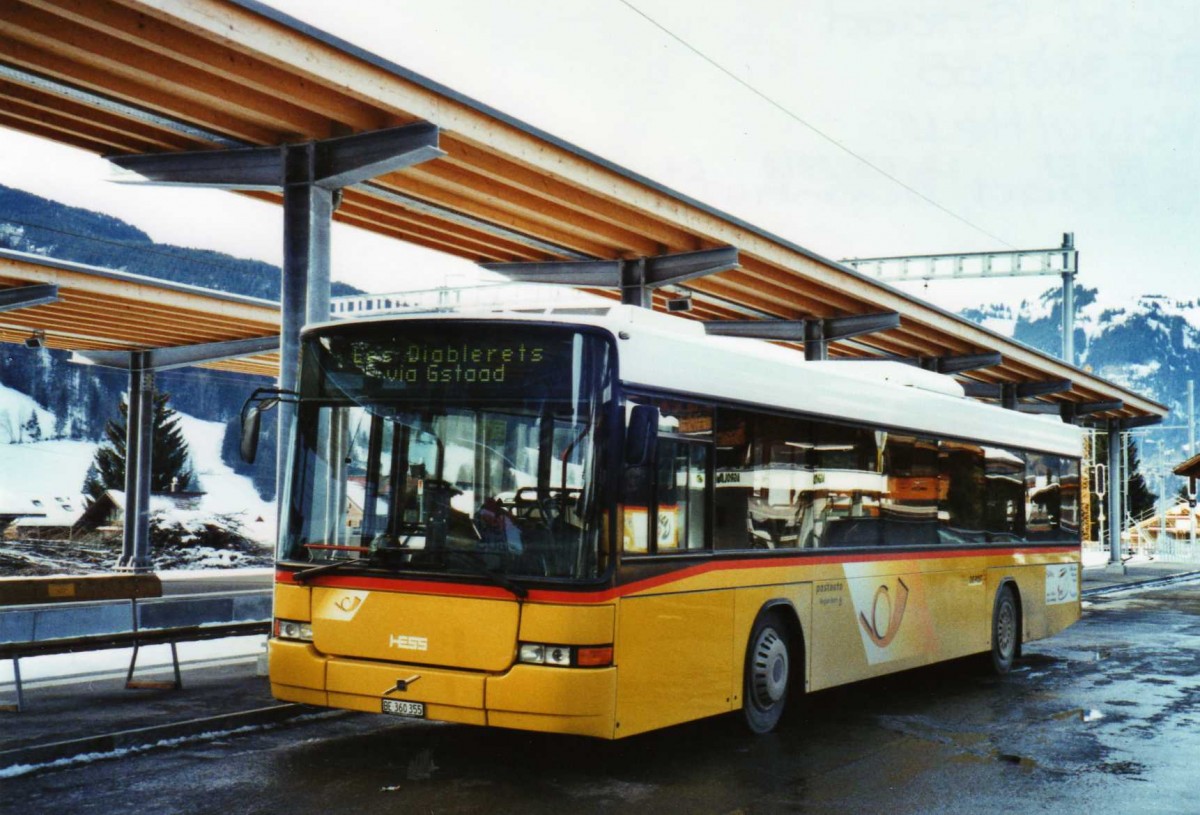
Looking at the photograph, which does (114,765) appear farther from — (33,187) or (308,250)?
(33,187)

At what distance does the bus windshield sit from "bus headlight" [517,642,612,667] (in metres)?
0.42

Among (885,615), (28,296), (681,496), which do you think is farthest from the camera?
(28,296)

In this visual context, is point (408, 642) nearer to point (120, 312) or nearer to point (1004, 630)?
point (1004, 630)

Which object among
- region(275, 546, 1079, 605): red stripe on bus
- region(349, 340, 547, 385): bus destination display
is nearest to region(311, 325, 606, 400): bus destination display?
region(349, 340, 547, 385): bus destination display

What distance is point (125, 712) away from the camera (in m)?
9.43

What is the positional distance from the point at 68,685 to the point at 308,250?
180 inches

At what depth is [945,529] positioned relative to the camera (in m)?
12.5

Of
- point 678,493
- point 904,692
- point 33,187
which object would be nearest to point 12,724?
point 678,493

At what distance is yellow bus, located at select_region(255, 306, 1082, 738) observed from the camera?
7.55 m

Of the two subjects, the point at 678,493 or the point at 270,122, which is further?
the point at 270,122

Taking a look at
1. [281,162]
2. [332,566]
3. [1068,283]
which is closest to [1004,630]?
[332,566]

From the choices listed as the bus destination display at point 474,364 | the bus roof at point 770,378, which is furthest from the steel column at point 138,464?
the bus destination display at point 474,364

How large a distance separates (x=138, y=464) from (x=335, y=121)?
1719 centimetres

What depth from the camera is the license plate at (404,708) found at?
764 cm
